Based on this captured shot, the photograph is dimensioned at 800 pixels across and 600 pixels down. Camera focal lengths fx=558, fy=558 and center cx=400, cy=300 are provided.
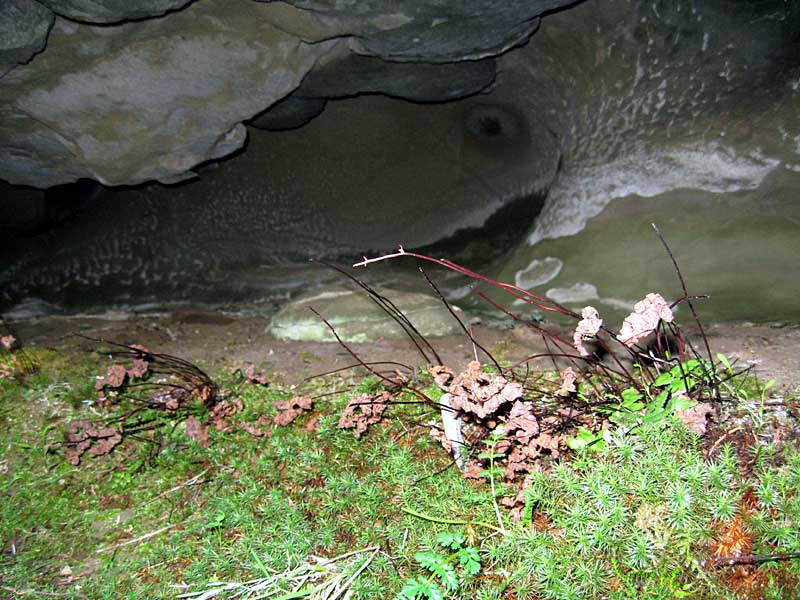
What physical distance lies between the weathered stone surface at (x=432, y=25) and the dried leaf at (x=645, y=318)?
8.05 ft

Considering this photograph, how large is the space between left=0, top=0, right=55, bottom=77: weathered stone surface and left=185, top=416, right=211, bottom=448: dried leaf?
94.4 inches

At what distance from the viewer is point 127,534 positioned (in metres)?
2.45

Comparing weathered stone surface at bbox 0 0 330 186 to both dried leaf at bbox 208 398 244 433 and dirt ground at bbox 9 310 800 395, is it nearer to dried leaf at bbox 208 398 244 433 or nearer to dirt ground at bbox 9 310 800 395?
dirt ground at bbox 9 310 800 395

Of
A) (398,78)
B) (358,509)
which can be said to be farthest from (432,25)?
(358,509)

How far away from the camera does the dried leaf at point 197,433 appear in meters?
2.77

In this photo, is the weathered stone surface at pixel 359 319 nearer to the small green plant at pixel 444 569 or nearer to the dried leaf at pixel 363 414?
the dried leaf at pixel 363 414

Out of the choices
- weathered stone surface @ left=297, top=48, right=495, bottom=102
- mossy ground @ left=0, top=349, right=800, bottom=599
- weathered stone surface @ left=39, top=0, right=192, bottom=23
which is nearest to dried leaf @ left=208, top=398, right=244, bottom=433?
mossy ground @ left=0, top=349, right=800, bottom=599

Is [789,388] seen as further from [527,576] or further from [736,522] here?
[527,576]

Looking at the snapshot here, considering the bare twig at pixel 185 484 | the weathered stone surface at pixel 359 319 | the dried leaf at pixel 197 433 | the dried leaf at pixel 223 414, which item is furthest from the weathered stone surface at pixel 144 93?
the bare twig at pixel 185 484

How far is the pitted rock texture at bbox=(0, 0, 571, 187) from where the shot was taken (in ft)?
11.6

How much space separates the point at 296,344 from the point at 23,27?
2448 mm

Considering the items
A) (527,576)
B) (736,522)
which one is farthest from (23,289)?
(736,522)

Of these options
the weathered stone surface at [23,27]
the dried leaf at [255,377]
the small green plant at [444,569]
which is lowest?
the dried leaf at [255,377]

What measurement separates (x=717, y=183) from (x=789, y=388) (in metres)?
1.98
